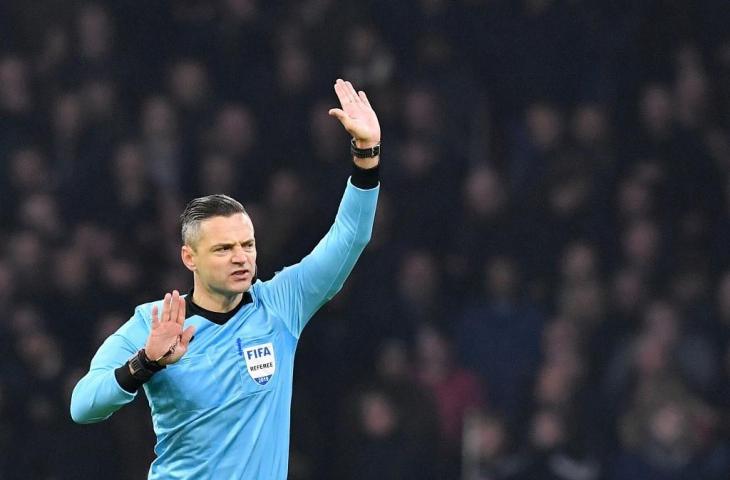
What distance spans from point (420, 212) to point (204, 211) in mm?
3803

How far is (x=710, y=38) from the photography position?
26.7 feet

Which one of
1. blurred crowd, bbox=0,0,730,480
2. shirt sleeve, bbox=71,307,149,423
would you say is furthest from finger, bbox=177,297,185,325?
blurred crowd, bbox=0,0,730,480

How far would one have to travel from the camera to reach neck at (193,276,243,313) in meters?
3.74

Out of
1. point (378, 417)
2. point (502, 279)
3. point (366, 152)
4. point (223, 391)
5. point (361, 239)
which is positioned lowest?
point (378, 417)

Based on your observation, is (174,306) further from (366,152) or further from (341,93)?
(341,93)

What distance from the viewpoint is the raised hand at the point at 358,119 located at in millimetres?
3800

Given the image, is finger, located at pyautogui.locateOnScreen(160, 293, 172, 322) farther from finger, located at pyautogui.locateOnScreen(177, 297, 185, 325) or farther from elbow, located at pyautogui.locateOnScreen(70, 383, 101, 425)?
elbow, located at pyautogui.locateOnScreen(70, 383, 101, 425)

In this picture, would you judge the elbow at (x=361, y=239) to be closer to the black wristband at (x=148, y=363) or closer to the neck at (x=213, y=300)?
the neck at (x=213, y=300)

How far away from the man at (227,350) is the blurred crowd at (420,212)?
3.05m

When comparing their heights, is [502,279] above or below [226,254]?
below

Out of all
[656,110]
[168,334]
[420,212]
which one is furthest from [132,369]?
[656,110]

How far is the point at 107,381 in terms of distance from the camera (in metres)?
3.44

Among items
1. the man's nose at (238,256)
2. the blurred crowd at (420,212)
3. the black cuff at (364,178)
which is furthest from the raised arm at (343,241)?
the blurred crowd at (420,212)

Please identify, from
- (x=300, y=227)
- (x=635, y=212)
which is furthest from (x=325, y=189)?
(x=635, y=212)
